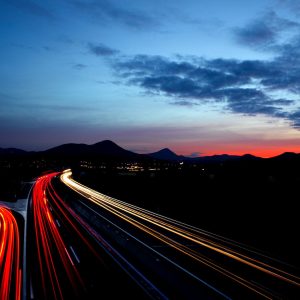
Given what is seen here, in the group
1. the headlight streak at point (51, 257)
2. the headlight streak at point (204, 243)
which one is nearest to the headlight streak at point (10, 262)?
the headlight streak at point (51, 257)

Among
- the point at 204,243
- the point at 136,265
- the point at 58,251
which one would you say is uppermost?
the point at 204,243

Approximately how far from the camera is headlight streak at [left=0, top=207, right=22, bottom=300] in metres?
19.0

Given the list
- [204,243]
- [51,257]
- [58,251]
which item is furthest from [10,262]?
[204,243]

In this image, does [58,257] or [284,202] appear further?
[284,202]

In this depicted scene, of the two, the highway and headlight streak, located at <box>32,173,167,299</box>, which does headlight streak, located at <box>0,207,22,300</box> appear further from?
headlight streak, located at <box>32,173,167,299</box>

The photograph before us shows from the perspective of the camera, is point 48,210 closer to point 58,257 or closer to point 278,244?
point 58,257

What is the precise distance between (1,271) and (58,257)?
184 inches

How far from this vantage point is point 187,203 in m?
53.0

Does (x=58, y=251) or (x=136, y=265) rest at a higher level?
(x=58, y=251)

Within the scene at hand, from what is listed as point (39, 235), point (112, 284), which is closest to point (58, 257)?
point (112, 284)

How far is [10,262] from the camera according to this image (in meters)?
25.2

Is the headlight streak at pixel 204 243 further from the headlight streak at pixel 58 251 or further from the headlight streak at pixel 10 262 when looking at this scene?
the headlight streak at pixel 10 262

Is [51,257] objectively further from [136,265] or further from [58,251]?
[136,265]

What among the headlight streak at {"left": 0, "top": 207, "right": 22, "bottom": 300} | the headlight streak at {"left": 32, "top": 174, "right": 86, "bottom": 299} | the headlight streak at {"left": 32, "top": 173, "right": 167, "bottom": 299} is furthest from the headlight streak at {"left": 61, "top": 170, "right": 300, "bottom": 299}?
the headlight streak at {"left": 0, "top": 207, "right": 22, "bottom": 300}
